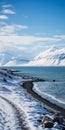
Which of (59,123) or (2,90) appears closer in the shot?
(59,123)

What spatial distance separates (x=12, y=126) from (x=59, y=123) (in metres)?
4.88

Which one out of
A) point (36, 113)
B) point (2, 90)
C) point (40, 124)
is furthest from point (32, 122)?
point (2, 90)

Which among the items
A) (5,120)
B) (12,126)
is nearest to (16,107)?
(5,120)

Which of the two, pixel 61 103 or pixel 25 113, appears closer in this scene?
pixel 25 113

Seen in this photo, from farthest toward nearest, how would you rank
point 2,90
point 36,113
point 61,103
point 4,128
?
point 2,90 < point 61,103 < point 36,113 < point 4,128

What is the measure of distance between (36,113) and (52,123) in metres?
6.60

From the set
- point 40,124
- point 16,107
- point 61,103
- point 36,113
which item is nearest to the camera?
point 40,124

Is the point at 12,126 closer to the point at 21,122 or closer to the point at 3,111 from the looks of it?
the point at 21,122

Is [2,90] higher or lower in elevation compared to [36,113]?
higher

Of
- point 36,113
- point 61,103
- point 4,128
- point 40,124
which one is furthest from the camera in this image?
point 61,103

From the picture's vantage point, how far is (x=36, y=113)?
102ft

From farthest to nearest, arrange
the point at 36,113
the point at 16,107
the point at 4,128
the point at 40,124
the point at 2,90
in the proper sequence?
1. the point at 2,90
2. the point at 16,107
3. the point at 36,113
4. the point at 40,124
5. the point at 4,128

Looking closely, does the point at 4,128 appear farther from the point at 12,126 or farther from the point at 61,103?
the point at 61,103

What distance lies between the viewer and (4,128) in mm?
24031
